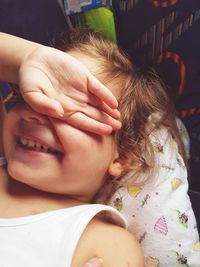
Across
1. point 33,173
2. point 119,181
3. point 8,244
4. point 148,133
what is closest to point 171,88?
point 148,133

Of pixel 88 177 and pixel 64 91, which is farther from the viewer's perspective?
pixel 88 177

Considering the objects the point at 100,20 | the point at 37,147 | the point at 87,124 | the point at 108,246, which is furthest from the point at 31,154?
the point at 100,20

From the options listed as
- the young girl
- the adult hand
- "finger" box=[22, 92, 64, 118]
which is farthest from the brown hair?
"finger" box=[22, 92, 64, 118]

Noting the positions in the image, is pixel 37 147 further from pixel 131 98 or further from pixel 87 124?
pixel 131 98

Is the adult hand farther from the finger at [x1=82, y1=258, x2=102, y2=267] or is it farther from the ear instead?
the finger at [x1=82, y1=258, x2=102, y2=267]

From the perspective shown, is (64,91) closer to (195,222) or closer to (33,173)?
(33,173)

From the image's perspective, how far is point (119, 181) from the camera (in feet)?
3.60

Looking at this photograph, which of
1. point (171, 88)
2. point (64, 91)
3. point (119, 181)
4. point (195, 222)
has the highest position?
point (64, 91)

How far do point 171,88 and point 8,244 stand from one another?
0.59m

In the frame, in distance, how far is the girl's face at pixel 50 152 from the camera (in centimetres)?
93

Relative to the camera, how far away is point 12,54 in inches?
38.6

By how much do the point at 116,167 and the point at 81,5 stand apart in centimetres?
46

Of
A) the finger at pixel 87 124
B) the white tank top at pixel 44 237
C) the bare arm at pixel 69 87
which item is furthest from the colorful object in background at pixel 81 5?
the white tank top at pixel 44 237

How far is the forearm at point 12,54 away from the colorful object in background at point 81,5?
263 mm
